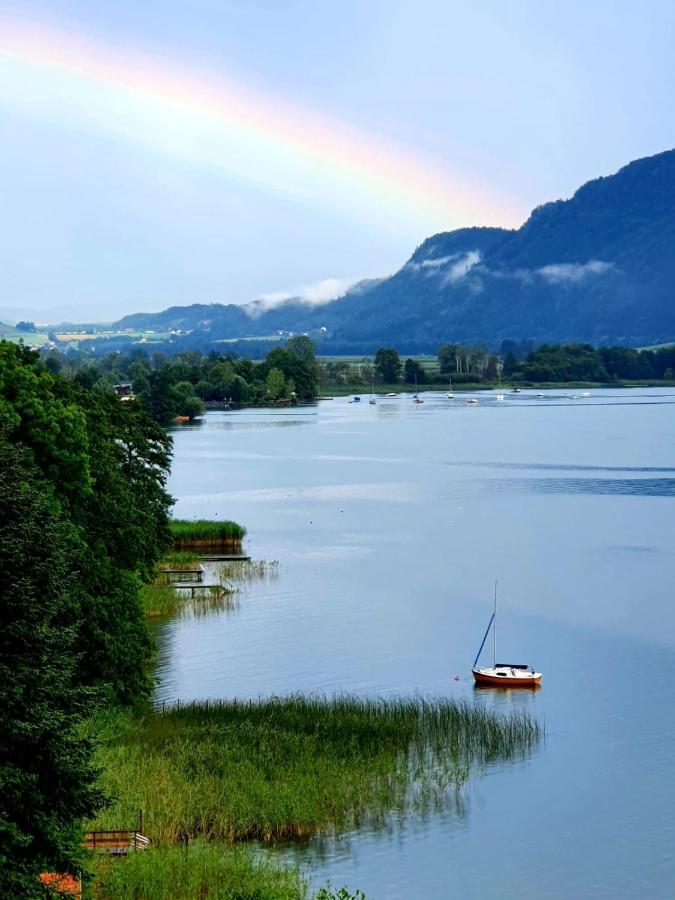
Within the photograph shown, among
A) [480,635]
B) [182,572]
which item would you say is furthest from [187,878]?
[182,572]

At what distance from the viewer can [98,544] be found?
43.5 meters

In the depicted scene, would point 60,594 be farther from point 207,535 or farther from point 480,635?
point 207,535

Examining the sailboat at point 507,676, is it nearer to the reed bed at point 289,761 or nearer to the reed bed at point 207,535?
the reed bed at point 289,761

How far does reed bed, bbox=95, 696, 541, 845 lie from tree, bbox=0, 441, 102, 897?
9.71 m

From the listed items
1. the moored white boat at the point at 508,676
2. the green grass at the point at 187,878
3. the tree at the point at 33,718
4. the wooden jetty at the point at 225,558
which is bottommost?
the moored white boat at the point at 508,676

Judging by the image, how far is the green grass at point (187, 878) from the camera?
91.2ft

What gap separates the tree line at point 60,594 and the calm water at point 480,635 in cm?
806

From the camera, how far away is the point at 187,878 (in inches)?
1137

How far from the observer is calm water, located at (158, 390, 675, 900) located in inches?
1411

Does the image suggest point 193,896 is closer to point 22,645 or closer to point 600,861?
point 22,645

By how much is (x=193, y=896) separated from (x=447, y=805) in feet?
38.9

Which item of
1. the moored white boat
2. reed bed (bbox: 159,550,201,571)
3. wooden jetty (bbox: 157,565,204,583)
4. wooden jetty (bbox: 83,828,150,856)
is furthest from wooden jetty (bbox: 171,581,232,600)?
wooden jetty (bbox: 83,828,150,856)

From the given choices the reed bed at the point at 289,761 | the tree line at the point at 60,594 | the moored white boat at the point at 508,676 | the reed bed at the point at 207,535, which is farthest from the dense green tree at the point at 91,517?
the reed bed at the point at 207,535

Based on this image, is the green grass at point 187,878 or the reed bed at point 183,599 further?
the reed bed at point 183,599
